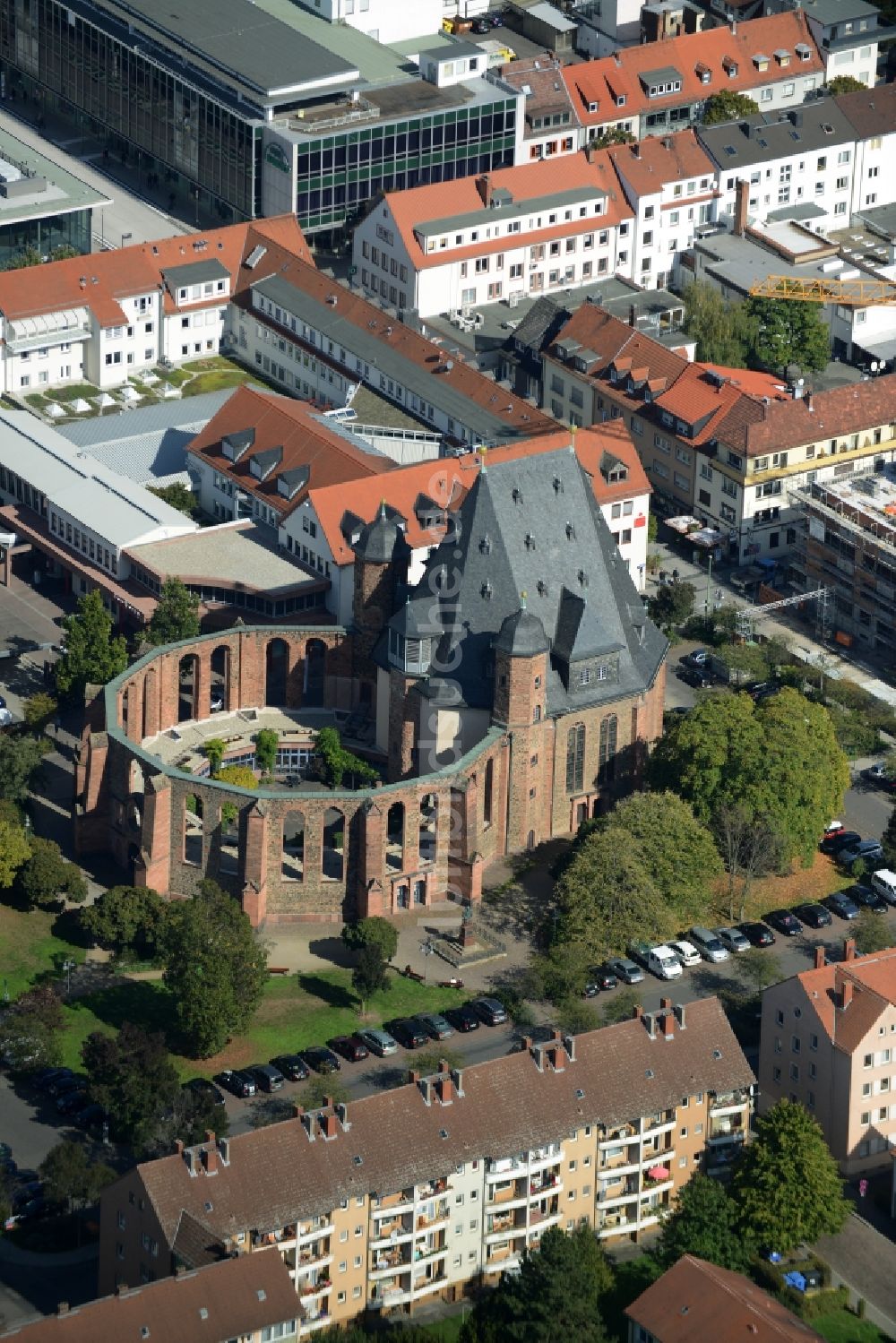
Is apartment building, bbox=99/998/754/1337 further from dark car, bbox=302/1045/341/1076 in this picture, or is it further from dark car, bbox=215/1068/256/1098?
dark car, bbox=215/1068/256/1098

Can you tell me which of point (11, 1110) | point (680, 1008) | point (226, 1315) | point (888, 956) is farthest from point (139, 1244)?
point (888, 956)

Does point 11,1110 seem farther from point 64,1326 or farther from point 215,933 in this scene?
point 64,1326

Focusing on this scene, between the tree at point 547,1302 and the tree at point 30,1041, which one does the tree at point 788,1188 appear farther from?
the tree at point 30,1041

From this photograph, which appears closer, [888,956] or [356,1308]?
[356,1308]

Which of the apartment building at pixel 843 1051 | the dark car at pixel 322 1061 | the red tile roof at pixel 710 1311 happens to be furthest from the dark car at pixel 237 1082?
the red tile roof at pixel 710 1311

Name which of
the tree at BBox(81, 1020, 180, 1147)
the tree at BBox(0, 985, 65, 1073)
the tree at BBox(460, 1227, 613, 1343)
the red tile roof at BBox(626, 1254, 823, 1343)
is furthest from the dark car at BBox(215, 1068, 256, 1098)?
the red tile roof at BBox(626, 1254, 823, 1343)

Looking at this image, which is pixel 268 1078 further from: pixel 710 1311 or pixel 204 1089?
pixel 710 1311

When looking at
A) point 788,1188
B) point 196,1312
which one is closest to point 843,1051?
point 788,1188
